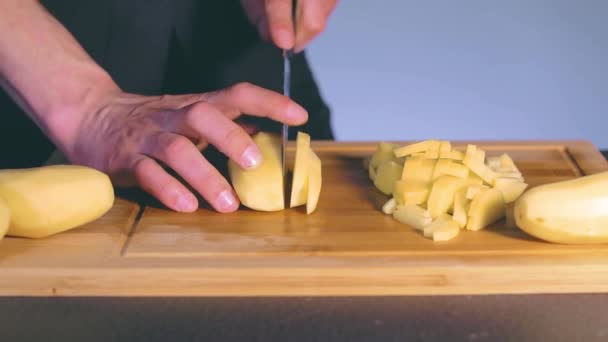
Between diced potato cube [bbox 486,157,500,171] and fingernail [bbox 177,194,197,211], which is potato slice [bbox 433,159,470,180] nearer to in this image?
diced potato cube [bbox 486,157,500,171]

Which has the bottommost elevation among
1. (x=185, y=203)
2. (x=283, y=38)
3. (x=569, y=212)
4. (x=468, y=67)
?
(x=468, y=67)

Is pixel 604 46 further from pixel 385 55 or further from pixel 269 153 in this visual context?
pixel 269 153

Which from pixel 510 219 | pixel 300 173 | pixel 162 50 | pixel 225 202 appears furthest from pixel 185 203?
pixel 162 50

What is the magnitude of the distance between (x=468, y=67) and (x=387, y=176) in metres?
2.12

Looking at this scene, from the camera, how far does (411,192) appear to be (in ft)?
4.64

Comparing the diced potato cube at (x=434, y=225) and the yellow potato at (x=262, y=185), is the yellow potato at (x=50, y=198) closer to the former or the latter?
the yellow potato at (x=262, y=185)

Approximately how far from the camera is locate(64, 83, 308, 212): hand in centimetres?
144

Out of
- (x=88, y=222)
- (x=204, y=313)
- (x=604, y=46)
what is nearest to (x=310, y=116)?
(x=88, y=222)

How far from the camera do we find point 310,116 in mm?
2062

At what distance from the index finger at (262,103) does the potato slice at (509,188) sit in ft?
→ 1.15

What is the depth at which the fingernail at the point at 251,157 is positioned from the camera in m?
1.42

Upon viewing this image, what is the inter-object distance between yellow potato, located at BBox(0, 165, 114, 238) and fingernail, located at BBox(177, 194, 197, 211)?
129 millimetres

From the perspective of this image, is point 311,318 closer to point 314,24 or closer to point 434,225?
point 434,225

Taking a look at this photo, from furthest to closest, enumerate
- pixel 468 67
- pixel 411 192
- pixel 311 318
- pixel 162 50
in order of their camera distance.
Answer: pixel 468 67
pixel 162 50
pixel 411 192
pixel 311 318
